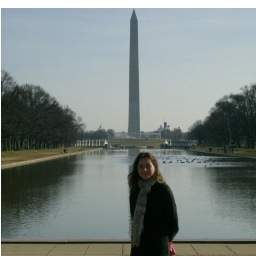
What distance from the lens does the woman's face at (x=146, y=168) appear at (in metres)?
5.28

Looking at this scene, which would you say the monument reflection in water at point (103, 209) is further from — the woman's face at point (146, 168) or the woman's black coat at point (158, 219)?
the woman's face at point (146, 168)

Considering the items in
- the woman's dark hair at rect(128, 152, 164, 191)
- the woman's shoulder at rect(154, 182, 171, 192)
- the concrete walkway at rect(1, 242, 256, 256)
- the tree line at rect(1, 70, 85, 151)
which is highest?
the tree line at rect(1, 70, 85, 151)

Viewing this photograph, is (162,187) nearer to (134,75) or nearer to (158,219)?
(158,219)

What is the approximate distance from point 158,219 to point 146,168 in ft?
1.81

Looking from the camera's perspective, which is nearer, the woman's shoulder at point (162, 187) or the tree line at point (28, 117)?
the woman's shoulder at point (162, 187)

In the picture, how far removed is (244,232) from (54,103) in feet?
275

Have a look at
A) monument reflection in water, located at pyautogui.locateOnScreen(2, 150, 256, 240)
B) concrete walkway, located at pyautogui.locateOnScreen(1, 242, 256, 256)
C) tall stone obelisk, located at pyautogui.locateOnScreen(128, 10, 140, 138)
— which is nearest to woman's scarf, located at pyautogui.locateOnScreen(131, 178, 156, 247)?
concrete walkway, located at pyautogui.locateOnScreen(1, 242, 256, 256)

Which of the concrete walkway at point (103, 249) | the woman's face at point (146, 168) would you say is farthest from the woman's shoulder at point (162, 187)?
the concrete walkway at point (103, 249)

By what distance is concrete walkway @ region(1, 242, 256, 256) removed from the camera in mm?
8562

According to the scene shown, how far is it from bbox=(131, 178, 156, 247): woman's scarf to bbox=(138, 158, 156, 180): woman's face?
56mm

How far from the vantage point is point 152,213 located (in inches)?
207

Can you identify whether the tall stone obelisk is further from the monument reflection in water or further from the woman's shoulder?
the woman's shoulder

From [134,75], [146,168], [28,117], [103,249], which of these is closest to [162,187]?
[146,168]

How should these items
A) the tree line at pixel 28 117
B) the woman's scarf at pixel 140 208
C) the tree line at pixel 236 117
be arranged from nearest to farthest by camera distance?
1. the woman's scarf at pixel 140 208
2. the tree line at pixel 28 117
3. the tree line at pixel 236 117
